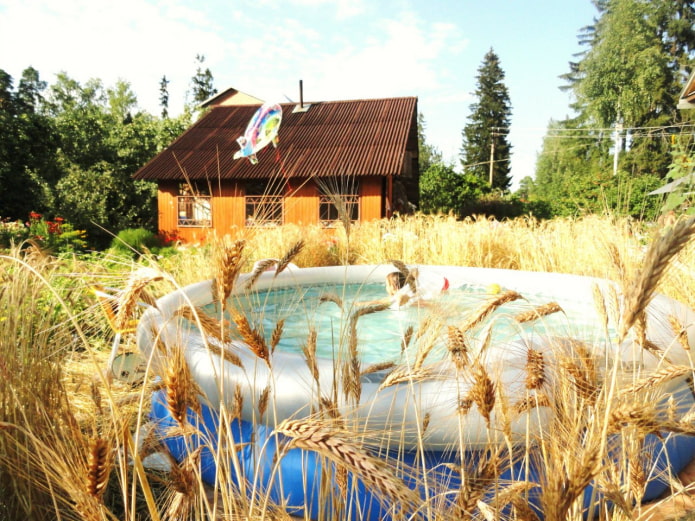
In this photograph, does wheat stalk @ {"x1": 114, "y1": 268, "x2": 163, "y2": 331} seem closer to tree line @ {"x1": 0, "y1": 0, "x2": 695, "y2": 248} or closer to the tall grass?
the tall grass

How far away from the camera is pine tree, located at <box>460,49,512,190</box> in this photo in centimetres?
4112

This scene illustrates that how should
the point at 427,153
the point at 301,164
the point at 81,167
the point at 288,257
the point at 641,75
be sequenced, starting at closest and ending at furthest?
the point at 288,257 → the point at 301,164 → the point at 81,167 → the point at 641,75 → the point at 427,153

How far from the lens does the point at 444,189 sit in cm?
2370

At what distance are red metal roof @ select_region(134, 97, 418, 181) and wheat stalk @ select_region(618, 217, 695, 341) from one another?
12724 millimetres

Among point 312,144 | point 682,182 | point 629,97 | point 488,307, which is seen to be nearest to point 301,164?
point 312,144

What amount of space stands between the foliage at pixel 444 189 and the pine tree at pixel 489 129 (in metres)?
17.9

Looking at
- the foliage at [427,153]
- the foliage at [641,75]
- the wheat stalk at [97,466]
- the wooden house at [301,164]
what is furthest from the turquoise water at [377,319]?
the foliage at [427,153]

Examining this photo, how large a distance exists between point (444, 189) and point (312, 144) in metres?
10.1

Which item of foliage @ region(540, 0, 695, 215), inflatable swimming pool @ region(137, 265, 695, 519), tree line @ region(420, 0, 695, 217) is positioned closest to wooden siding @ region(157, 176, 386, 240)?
tree line @ region(420, 0, 695, 217)

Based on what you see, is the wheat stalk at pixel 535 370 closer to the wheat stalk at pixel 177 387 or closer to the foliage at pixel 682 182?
the wheat stalk at pixel 177 387

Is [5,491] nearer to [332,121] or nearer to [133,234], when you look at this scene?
[133,234]

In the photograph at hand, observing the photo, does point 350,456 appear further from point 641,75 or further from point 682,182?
point 641,75

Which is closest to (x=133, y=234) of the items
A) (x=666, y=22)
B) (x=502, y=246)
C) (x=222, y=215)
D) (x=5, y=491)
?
(x=222, y=215)

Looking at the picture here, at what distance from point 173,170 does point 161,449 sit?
50.3 feet
